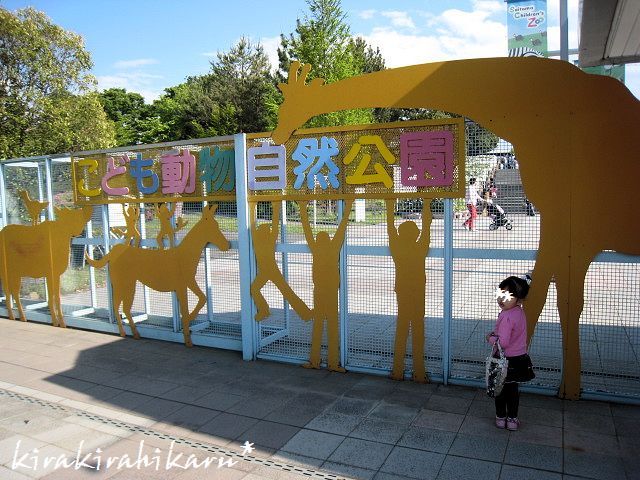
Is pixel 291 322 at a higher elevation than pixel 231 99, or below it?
below

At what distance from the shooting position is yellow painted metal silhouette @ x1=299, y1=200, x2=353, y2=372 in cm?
561

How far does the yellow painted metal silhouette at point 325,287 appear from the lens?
561cm

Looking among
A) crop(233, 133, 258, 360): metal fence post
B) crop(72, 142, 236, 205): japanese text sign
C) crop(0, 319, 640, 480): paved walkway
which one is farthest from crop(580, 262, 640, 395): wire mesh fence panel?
crop(72, 142, 236, 205): japanese text sign

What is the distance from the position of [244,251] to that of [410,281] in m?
2.11

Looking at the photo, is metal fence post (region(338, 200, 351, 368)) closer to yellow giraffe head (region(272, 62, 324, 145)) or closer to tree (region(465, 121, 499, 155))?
yellow giraffe head (region(272, 62, 324, 145))

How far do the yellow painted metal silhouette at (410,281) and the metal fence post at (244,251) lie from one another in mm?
1820

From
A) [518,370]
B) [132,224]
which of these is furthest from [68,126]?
[518,370]

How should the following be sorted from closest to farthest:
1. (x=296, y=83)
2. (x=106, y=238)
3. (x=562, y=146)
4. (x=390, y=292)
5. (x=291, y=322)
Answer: (x=562, y=146)
(x=390, y=292)
(x=296, y=83)
(x=291, y=322)
(x=106, y=238)

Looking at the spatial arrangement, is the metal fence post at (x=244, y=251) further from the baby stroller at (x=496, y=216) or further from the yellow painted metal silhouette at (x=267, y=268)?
the baby stroller at (x=496, y=216)

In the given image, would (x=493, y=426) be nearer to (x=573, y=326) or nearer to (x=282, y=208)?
(x=573, y=326)

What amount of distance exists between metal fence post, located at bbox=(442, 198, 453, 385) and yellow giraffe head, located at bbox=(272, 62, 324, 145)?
1.88 metres

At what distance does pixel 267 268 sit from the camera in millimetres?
6090

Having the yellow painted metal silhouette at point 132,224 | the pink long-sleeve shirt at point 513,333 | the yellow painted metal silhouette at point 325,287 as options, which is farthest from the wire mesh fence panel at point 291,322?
the pink long-sleeve shirt at point 513,333

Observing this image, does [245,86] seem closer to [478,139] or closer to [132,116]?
[132,116]
